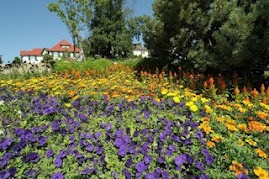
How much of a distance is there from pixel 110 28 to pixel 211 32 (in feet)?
72.3

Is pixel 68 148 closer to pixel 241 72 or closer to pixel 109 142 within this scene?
pixel 109 142

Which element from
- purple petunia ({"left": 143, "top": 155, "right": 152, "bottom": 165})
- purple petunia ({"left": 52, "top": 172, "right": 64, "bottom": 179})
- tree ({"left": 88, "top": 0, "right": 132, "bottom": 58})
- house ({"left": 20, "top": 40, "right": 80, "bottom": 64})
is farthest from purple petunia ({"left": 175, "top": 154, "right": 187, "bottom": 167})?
house ({"left": 20, "top": 40, "right": 80, "bottom": 64})

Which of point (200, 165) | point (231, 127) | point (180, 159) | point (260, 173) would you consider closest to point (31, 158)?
point (180, 159)

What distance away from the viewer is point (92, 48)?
30656mm

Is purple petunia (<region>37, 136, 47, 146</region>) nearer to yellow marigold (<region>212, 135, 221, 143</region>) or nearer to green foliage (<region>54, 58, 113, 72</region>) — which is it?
yellow marigold (<region>212, 135, 221, 143</region>)

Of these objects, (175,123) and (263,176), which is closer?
(263,176)

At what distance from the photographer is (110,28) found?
93.0 ft

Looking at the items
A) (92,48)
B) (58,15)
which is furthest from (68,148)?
→ (92,48)

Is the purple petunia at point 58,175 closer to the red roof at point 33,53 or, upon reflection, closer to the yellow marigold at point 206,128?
the yellow marigold at point 206,128

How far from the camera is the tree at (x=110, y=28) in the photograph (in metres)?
28.3

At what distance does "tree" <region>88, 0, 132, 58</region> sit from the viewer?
92.8ft

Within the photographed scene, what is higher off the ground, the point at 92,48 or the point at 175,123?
the point at 92,48

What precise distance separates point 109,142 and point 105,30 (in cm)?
2679

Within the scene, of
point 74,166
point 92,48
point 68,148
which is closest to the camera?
point 74,166
